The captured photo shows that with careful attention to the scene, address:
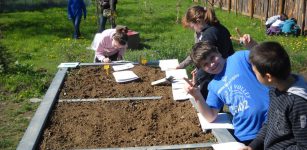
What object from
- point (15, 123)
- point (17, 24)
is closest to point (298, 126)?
point (15, 123)

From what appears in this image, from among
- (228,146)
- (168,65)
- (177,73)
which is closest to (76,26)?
(168,65)

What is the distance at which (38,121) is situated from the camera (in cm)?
356

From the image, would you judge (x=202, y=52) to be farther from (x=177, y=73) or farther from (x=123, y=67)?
(x=123, y=67)

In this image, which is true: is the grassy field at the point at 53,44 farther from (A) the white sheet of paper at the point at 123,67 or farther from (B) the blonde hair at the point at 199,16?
(B) the blonde hair at the point at 199,16

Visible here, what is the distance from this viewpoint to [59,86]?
4.66 m

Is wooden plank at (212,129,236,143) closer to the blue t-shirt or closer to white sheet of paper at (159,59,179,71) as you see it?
the blue t-shirt

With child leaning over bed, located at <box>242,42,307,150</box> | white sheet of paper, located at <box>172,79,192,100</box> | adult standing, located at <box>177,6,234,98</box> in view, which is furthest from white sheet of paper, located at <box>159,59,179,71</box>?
child leaning over bed, located at <box>242,42,307,150</box>

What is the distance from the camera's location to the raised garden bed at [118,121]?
10.7 ft

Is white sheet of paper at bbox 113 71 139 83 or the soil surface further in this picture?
white sheet of paper at bbox 113 71 139 83

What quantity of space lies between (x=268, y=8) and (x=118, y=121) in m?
10.9

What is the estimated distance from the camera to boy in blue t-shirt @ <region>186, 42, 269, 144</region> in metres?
3.01

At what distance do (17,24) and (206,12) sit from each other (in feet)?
36.5

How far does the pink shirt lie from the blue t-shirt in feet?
9.30

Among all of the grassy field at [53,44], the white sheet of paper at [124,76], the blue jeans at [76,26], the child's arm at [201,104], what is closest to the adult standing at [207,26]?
the child's arm at [201,104]
